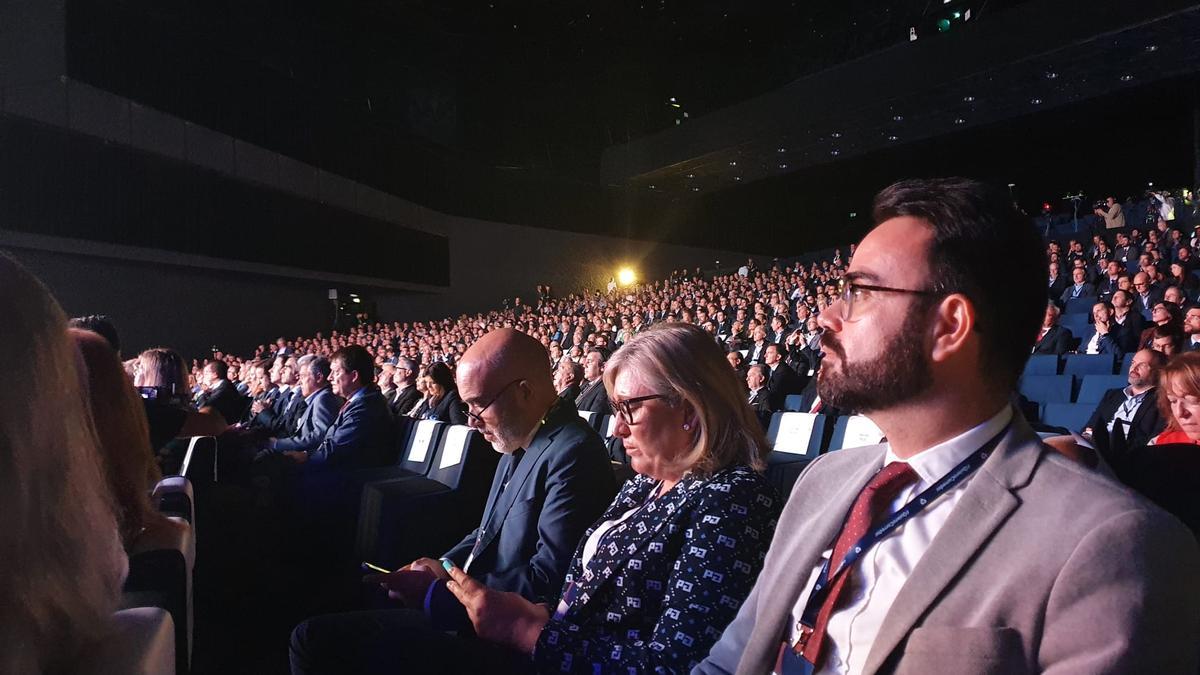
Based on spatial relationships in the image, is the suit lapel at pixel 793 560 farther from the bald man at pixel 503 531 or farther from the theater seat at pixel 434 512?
the theater seat at pixel 434 512

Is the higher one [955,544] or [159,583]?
[955,544]

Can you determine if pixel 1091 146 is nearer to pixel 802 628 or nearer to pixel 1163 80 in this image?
pixel 1163 80

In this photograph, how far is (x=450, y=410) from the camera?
532 centimetres

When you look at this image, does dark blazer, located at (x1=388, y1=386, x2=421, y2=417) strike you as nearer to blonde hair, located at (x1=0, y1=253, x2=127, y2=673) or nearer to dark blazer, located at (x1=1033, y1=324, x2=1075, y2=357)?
dark blazer, located at (x1=1033, y1=324, x2=1075, y2=357)

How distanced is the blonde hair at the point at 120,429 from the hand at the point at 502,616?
67 centimetres

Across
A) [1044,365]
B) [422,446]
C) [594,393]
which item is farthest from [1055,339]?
[422,446]

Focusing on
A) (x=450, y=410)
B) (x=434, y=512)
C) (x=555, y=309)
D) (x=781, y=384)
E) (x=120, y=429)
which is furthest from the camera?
(x=555, y=309)

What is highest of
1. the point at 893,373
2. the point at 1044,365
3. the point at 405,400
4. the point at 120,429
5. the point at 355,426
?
the point at 893,373

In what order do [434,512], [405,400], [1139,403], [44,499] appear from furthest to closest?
[405,400] → [1139,403] → [434,512] → [44,499]

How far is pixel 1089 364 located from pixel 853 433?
3359mm

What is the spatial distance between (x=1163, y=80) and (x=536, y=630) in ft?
48.7

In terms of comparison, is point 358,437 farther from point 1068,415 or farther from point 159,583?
point 1068,415

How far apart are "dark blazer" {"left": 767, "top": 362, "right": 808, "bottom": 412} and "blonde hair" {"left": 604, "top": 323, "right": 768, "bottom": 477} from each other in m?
5.30

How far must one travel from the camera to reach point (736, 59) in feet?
58.4
